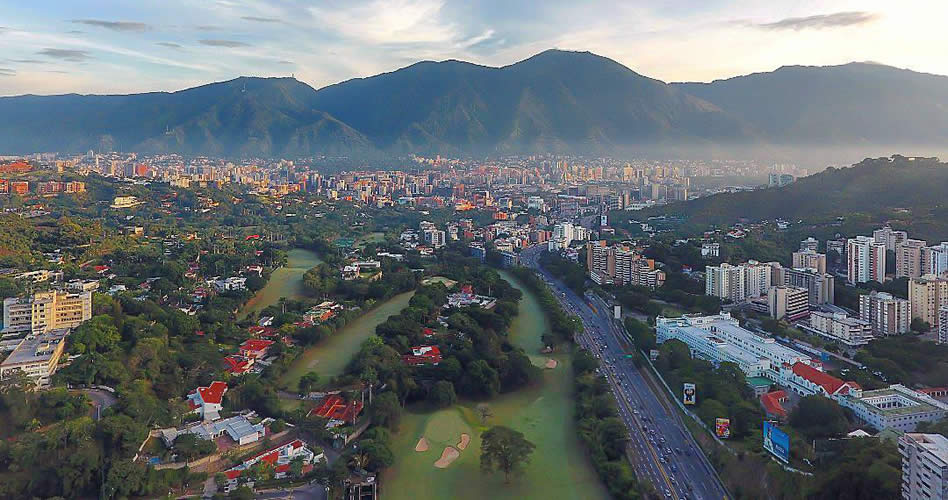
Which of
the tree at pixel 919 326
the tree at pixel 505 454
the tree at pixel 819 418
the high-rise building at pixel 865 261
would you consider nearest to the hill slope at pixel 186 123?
the high-rise building at pixel 865 261

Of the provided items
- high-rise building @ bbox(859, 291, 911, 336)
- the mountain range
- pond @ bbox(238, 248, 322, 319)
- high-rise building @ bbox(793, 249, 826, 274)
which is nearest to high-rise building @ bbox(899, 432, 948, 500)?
high-rise building @ bbox(859, 291, 911, 336)

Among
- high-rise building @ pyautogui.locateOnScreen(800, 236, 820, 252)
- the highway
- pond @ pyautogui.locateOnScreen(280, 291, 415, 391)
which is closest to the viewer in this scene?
the highway

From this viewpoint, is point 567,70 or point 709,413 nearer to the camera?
point 709,413

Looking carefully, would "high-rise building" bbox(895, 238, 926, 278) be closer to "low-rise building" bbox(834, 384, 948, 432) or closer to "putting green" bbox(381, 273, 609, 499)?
"low-rise building" bbox(834, 384, 948, 432)

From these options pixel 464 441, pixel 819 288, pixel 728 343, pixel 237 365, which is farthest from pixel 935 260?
pixel 237 365

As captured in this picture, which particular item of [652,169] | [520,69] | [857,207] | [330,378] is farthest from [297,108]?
[330,378]

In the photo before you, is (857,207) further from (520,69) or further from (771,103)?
(520,69)

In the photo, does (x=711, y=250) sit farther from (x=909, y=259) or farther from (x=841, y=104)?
(x=841, y=104)
